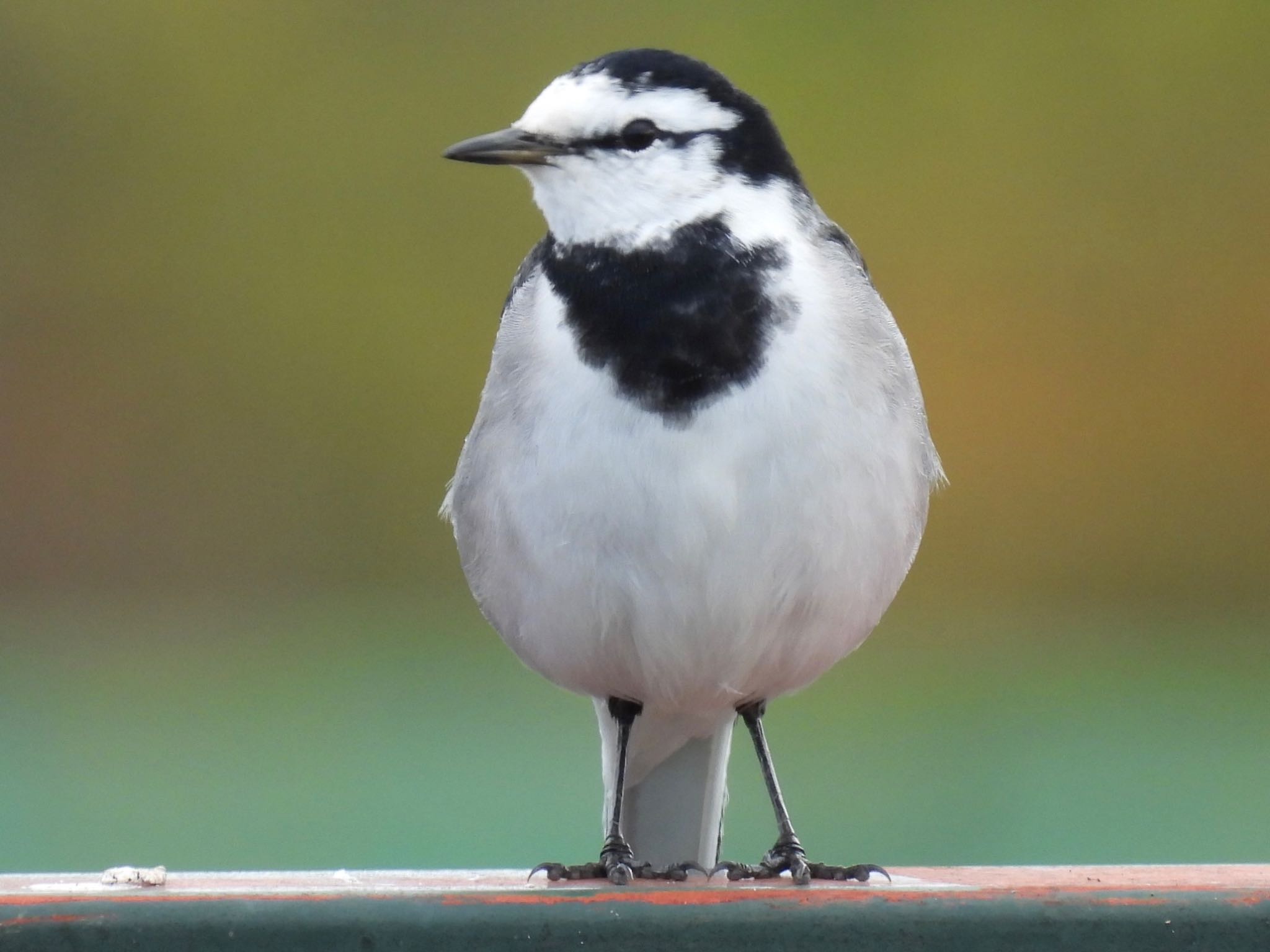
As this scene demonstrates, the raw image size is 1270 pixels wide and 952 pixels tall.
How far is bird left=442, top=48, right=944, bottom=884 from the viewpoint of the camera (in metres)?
2.09

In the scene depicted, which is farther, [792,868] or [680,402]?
[792,868]

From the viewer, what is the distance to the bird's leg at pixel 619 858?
231cm

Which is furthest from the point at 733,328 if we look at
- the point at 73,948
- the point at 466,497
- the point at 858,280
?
the point at 73,948

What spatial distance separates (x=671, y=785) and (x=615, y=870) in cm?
33

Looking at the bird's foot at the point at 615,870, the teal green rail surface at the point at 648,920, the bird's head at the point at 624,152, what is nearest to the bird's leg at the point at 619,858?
the bird's foot at the point at 615,870

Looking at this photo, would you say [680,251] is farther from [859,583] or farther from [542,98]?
[859,583]

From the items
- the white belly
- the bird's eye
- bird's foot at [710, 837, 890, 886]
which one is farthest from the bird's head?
bird's foot at [710, 837, 890, 886]

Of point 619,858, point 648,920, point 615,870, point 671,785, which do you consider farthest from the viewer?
point 671,785

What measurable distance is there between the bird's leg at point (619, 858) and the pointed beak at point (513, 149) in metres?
0.77

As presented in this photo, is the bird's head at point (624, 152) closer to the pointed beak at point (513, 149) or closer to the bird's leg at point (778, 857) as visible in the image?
the pointed beak at point (513, 149)

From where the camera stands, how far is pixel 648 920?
1853mm

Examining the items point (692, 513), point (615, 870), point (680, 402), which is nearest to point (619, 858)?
point (615, 870)

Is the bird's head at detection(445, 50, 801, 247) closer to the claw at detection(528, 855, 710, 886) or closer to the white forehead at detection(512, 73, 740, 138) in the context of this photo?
the white forehead at detection(512, 73, 740, 138)

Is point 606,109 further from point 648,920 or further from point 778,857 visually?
point 778,857
